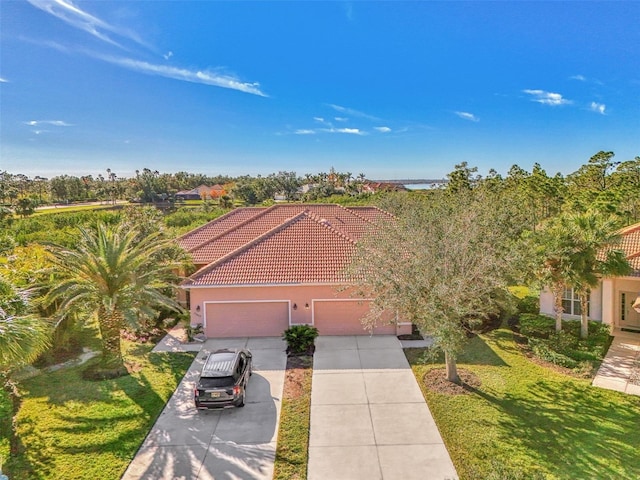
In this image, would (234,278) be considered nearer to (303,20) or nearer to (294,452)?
(294,452)

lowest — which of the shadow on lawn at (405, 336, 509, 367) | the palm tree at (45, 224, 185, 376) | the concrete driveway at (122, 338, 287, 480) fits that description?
the concrete driveway at (122, 338, 287, 480)

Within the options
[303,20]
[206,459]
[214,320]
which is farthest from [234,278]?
[303,20]

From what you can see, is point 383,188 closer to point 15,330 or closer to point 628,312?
point 628,312

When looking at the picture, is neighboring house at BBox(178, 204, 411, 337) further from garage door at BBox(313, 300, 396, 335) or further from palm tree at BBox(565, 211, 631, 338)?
palm tree at BBox(565, 211, 631, 338)

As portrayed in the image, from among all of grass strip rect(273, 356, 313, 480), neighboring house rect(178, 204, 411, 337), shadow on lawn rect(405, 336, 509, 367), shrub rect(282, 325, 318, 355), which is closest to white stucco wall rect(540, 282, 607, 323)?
shadow on lawn rect(405, 336, 509, 367)

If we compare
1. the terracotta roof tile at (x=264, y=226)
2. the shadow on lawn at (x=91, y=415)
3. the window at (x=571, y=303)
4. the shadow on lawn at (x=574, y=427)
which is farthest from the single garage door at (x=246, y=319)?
the window at (x=571, y=303)

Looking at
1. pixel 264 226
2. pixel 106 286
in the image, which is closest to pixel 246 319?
pixel 106 286

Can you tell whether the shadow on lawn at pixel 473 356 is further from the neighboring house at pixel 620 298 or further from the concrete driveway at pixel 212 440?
the neighboring house at pixel 620 298
